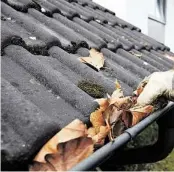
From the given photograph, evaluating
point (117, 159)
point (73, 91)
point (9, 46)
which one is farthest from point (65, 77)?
point (117, 159)

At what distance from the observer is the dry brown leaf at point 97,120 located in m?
1.55

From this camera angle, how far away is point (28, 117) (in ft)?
4.27

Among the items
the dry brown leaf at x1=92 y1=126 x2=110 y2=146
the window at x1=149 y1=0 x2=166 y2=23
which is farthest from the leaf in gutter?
the window at x1=149 y1=0 x2=166 y2=23

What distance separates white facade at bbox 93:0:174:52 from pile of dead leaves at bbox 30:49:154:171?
16.2 ft

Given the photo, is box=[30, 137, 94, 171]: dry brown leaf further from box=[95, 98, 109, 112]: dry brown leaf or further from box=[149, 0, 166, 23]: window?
box=[149, 0, 166, 23]: window

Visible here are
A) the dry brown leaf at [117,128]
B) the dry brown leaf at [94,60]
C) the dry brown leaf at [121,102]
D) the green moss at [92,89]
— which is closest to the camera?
the dry brown leaf at [117,128]

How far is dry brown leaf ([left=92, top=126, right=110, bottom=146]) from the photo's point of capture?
1.45 meters

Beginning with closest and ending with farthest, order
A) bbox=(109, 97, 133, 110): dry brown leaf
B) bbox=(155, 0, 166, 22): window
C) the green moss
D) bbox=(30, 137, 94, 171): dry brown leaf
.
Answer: bbox=(30, 137, 94, 171): dry brown leaf
bbox=(109, 97, 133, 110): dry brown leaf
the green moss
bbox=(155, 0, 166, 22): window

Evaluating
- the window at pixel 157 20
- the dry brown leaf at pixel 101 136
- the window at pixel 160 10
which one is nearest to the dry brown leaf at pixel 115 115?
the dry brown leaf at pixel 101 136

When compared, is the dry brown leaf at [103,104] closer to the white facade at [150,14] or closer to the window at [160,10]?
the white facade at [150,14]

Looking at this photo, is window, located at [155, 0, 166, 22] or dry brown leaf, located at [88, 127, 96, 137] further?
window, located at [155, 0, 166, 22]

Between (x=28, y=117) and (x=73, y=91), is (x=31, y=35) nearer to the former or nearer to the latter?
(x=73, y=91)

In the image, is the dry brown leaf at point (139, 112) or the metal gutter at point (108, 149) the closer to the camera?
the metal gutter at point (108, 149)

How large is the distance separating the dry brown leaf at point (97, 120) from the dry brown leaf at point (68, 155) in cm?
21
